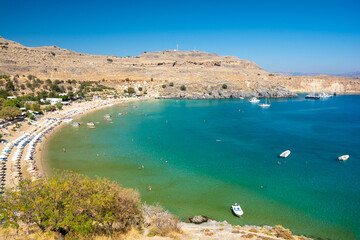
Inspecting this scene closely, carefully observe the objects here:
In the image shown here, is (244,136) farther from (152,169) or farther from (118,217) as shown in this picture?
(118,217)

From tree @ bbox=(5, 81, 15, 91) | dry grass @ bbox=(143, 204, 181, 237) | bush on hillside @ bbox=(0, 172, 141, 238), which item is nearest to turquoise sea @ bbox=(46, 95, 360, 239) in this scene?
dry grass @ bbox=(143, 204, 181, 237)

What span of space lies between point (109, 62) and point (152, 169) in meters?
156

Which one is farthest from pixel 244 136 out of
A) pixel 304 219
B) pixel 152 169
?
pixel 304 219

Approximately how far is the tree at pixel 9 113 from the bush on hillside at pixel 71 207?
52630 millimetres

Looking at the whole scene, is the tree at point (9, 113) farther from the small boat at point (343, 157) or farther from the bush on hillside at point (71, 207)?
the small boat at point (343, 157)

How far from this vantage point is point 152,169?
126 ft

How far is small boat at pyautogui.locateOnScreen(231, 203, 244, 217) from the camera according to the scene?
26.3m

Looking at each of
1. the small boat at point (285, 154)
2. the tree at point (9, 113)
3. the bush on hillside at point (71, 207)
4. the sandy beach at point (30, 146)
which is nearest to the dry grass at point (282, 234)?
the bush on hillside at point (71, 207)

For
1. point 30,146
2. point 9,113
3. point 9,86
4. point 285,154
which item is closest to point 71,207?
point 30,146

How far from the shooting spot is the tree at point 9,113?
5809 centimetres

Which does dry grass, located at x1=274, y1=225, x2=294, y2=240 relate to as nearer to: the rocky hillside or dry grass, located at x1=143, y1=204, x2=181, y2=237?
dry grass, located at x1=143, y1=204, x2=181, y2=237

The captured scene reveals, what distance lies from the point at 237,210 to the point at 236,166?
45.1ft

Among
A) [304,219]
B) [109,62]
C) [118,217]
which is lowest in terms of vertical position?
[304,219]

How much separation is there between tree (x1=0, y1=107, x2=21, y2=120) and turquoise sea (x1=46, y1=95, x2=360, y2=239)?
41.2 ft
